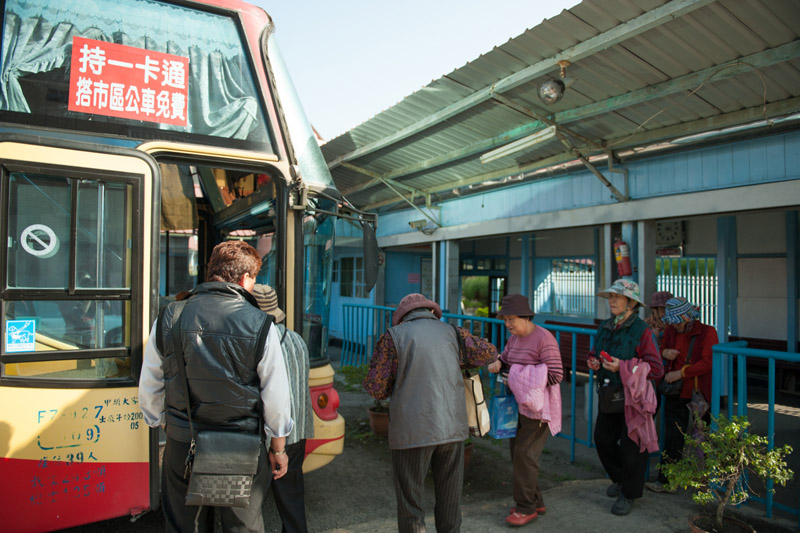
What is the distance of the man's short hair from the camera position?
2.32 meters

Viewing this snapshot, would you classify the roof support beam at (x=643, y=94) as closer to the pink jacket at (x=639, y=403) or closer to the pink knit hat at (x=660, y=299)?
the pink knit hat at (x=660, y=299)

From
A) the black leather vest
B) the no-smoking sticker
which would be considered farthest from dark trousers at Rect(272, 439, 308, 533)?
the no-smoking sticker

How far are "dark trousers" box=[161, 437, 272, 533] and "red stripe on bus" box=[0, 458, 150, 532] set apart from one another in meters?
0.77

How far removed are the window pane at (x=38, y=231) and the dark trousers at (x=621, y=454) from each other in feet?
12.1

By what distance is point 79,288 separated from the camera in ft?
9.22

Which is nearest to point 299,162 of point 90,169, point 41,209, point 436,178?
point 90,169

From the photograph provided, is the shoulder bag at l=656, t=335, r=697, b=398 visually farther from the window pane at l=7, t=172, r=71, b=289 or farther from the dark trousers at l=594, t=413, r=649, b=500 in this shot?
the window pane at l=7, t=172, r=71, b=289

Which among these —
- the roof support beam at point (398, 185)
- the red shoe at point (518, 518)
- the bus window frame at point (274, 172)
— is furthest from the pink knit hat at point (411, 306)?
the roof support beam at point (398, 185)

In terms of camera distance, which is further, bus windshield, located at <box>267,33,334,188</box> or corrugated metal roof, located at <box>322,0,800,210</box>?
corrugated metal roof, located at <box>322,0,800,210</box>

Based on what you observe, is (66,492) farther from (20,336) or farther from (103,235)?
(103,235)

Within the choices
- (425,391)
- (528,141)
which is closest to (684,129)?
(528,141)

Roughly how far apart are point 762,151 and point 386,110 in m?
4.36

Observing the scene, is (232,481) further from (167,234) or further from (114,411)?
(167,234)

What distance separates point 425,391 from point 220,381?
1.12 meters
